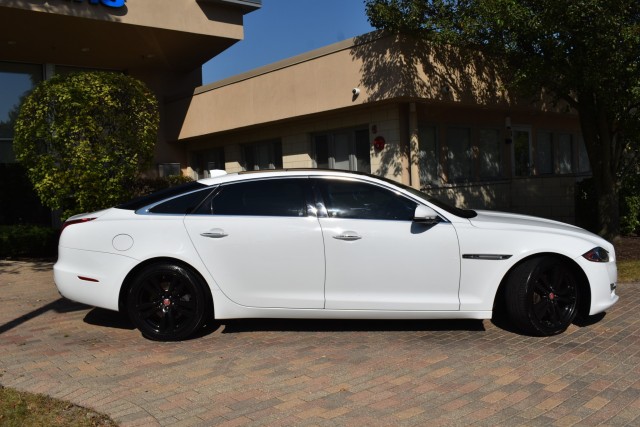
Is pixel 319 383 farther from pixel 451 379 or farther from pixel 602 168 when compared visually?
pixel 602 168

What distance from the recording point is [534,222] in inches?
225

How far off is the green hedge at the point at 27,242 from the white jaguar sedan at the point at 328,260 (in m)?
6.43

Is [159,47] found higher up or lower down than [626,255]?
higher up

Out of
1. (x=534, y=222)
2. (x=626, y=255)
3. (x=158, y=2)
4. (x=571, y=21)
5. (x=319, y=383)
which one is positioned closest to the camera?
(x=319, y=383)

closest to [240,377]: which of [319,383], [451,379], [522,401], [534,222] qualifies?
[319,383]

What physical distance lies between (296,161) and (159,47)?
4.87 m

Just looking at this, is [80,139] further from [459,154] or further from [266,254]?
[459,154]

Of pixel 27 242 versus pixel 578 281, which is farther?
pixel 27 242

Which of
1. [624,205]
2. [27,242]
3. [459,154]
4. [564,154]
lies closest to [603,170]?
[624,205]

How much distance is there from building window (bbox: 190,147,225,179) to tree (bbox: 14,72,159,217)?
284 inches

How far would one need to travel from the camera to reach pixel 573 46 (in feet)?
30.5

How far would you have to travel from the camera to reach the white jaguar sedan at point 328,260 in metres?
5.30

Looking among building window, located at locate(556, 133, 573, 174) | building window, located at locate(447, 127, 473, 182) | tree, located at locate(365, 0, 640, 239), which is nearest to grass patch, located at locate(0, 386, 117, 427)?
tree, located at locate(365, 0, 640, 239)

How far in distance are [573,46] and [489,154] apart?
5608mm
